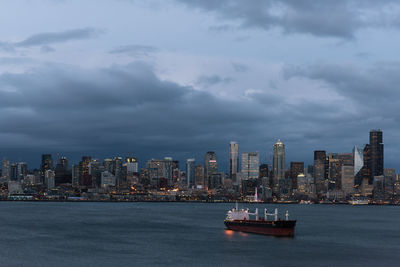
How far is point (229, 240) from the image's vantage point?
111188 mm

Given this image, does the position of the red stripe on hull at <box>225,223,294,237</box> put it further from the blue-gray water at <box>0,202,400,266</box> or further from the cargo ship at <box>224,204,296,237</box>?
the blue-gray water at <box>0,202,400,266</box>

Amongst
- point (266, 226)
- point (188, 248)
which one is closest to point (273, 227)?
point (266, 226)

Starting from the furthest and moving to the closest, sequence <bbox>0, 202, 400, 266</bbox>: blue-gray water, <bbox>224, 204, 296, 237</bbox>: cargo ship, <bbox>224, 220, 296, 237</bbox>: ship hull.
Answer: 1. <bbox>224, 204, 296, 237</bbox>: cargo ship
2. <bbox>224, 220, 296, 237</bbox>: ship hull
3. <bbox>0, 202, 400, 266</bbox>: blue-gray water

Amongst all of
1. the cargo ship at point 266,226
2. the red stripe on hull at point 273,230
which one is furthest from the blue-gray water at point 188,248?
the cargo ship at point 266,226

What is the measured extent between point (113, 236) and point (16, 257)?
38.3m

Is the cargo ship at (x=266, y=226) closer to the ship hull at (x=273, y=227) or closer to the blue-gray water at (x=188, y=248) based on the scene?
the ship hull at (x=273, y=227)

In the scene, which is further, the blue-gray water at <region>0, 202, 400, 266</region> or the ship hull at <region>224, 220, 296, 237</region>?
the ship hull at <region>224, 220, 296, 237</region>

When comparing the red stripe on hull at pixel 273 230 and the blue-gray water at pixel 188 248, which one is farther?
the red stripe on hull at pixel 273 230

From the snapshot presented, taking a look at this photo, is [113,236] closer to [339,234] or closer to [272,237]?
[272,237]

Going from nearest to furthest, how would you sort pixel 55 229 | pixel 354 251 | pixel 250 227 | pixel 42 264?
pixel 42 264 → pixel 354 251 → pixel 250 227 → pixel 55 229

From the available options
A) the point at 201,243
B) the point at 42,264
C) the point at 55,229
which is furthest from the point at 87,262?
the point at 55,229

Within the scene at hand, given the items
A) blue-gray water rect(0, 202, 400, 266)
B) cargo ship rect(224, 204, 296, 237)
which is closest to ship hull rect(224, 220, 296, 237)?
cargo ship rect(224, 204, 296, 237)

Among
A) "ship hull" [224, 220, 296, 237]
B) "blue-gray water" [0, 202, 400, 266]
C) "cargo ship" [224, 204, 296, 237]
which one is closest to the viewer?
"blue-gray water" [0, 202, 400, 266]

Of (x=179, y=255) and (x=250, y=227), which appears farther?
(x=250, y=227)
